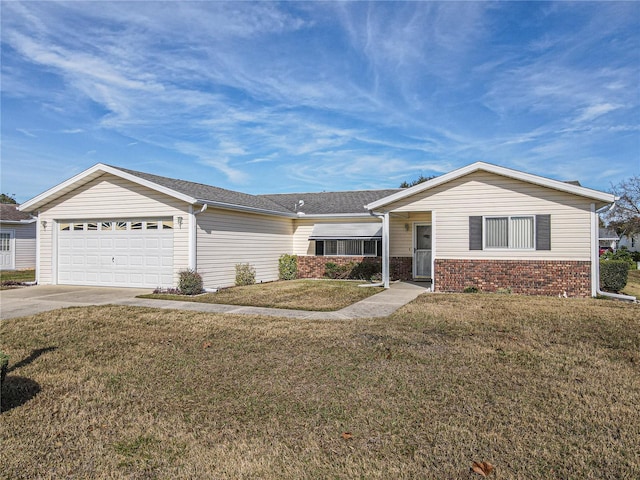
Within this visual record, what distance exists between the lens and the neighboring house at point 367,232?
13.5 meters

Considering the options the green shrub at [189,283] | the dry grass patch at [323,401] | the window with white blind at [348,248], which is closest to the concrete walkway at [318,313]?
the green shrub at [189,283]

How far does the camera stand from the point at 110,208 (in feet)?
52.7

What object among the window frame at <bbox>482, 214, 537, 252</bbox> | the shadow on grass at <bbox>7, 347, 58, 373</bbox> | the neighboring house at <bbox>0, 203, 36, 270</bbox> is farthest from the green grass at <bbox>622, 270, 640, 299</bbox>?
the neighboring house at <bbox>0, 203, 36, 270</bbox>

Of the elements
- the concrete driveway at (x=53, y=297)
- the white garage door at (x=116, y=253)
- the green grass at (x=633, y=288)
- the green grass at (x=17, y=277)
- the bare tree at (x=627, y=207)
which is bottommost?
the green grass at (x=633, y=288)

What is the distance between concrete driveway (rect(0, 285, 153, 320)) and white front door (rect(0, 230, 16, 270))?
12528 mm

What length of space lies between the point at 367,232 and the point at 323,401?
47.9 ft

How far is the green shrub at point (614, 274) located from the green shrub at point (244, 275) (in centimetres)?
1278

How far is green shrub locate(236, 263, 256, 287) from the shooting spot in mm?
16938

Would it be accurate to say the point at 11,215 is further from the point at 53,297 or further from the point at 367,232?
the point at 367,232

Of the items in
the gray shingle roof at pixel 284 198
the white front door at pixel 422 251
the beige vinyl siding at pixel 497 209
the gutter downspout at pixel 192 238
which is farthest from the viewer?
the white front door at pixel 422 251

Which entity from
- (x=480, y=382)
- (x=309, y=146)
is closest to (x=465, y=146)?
(x=309, y=146)

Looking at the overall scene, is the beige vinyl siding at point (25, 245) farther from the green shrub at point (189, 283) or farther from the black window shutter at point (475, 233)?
the black window shutter at point (475, 233)

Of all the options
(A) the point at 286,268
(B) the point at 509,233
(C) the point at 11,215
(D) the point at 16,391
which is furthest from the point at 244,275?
(C) the point at 11,215

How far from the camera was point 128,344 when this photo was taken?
7289mm
